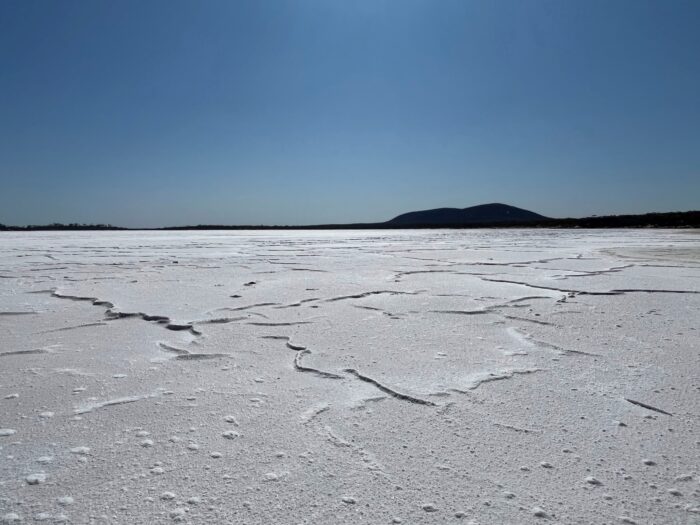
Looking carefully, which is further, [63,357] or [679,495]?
[63,357]

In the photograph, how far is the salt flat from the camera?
2.72 ft

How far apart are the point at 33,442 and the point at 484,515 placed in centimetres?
101

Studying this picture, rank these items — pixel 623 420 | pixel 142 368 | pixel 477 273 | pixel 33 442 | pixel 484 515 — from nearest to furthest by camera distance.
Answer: pixel 484 515 < pixel 33 442 < pixel 623 420 < pixel 142 368 < pixel 477 273

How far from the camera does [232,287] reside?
136 inches

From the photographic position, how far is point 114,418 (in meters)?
1.17

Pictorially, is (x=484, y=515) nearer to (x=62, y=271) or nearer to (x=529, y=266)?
(x=529, y=266)

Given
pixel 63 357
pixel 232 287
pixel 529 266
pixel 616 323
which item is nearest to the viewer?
pixel 63 357

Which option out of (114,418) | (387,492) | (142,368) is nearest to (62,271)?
(142,368)

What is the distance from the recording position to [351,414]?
3.92 feet

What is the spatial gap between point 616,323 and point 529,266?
296 centimetres

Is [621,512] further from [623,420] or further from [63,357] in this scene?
[63,357]

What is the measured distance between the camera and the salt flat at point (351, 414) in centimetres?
83

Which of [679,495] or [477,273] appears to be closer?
[679,495]

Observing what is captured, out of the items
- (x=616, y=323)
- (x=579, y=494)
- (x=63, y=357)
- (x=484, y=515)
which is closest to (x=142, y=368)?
(x=63, y=357)
